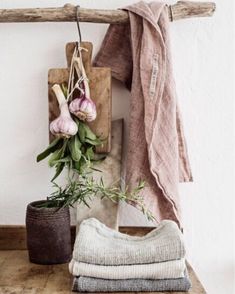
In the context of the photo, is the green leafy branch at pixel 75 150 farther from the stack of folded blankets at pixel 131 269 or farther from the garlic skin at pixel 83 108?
the stack of folded blankets at pixel 131 269

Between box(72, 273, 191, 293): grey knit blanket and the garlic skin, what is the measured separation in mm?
343

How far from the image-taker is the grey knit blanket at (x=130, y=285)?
0.85 m

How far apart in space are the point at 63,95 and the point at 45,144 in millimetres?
144

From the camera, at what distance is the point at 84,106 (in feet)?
3.38

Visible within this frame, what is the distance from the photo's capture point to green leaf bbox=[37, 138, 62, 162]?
107 cm

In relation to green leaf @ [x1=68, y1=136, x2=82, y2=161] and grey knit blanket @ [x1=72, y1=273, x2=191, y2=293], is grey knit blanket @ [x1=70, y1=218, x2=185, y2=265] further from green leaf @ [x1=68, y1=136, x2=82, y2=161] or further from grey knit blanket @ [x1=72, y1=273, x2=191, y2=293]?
green leaf @ [x1=68, y1=136, x2=82, y2=161]

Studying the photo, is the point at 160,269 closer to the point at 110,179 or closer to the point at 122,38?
the point at 110,179

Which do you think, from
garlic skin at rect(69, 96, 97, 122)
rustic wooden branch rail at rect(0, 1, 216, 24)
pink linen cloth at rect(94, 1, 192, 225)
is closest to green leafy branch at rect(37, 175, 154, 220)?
pink linen cloth at rect(94, 1, 192, 225)

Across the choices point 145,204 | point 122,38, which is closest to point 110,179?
point 145,204

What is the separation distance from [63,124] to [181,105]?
30 cm

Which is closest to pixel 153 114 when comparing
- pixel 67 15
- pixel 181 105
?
pixel 181 105

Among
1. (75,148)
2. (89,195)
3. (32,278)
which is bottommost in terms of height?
(32,278)

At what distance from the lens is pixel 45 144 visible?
3.78 ft

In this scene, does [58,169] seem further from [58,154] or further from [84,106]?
[84,106]
